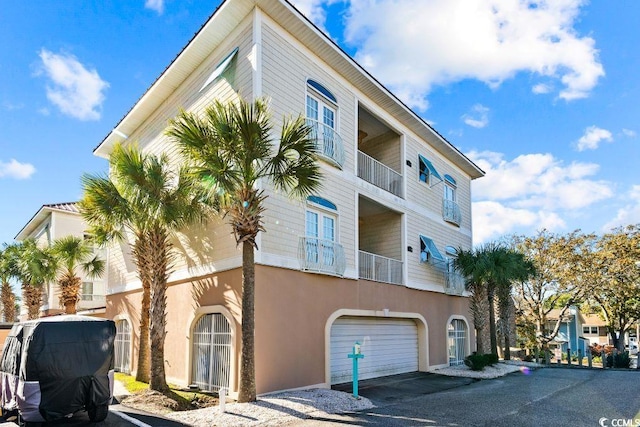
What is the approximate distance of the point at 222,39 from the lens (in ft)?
48.5

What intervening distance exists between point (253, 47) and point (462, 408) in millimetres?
11137

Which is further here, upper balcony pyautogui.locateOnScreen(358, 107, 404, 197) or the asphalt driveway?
upper balcony pyautogui.locateOnScreen(358, 107, 404, 197)

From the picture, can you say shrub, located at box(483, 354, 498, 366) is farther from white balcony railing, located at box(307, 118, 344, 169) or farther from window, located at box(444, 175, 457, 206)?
white balcony railing, located at box(307, 118, 344, 169)

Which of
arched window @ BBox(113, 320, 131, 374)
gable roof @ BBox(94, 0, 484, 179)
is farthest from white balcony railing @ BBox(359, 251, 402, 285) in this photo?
arched window @ BBox(113, 320, 131, 374)

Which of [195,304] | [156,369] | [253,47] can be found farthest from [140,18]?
[156,369]

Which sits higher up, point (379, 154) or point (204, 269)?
point (379, 154)

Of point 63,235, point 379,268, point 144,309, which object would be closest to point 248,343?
point 144,309

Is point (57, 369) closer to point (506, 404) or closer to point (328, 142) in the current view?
point (328, 142)

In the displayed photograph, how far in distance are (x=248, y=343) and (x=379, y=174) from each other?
10.8 meters

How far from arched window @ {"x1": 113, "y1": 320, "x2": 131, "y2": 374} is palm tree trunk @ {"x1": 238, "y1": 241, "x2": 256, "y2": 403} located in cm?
888

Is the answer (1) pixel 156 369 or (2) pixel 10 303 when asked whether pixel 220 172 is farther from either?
(2) pixel 10 303

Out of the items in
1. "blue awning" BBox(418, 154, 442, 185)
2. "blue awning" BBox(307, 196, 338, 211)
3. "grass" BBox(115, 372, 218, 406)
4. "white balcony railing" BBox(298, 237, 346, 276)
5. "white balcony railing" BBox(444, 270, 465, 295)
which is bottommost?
"grass" BBox(115, 372, 218, 406)

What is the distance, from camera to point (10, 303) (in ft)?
105

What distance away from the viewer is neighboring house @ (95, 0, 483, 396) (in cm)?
1316
